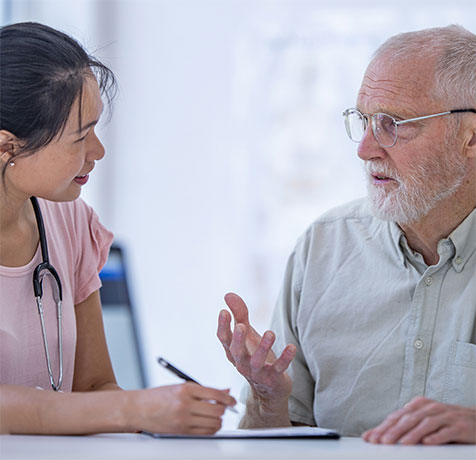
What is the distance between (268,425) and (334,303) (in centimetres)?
33

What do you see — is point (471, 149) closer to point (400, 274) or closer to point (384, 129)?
point (384, 129)

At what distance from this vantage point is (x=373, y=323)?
64.7 inches

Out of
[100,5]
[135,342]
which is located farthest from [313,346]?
[100,5]

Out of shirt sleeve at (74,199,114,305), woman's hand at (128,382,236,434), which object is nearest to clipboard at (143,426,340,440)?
woman's hand at (128,382,236,434)

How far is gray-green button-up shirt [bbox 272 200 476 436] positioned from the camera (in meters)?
1.56

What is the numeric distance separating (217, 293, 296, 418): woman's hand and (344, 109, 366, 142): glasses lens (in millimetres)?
547

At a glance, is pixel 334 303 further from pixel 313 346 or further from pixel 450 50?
pixel 450 50

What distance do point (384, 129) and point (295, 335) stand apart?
53 centimetres

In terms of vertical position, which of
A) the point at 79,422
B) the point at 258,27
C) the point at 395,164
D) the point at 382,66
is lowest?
the point at 79,422

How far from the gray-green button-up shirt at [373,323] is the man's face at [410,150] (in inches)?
3.4

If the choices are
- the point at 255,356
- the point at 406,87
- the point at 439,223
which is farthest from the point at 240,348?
the point at 406,87

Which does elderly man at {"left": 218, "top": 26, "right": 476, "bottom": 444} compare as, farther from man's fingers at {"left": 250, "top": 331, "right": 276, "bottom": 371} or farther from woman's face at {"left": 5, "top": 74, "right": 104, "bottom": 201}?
woman's face at {"left": 5, "top": 74, "right": 104, "bottom": 201}

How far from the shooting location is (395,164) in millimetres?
1651

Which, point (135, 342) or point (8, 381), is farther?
point (135, 342)
